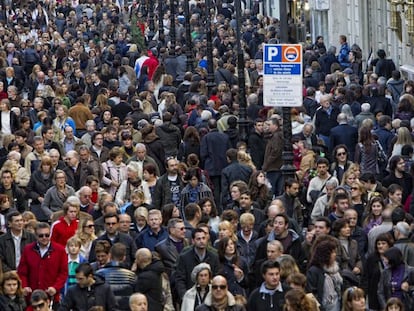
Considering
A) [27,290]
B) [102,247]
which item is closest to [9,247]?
[27,290]

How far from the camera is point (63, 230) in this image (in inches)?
893

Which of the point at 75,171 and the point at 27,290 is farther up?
the point at 75,171

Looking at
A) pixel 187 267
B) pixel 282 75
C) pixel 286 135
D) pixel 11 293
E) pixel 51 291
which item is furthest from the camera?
pixel 286 135

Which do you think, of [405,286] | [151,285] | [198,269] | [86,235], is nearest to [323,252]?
[405,286]

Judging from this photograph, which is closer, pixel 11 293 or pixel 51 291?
pixel 11 293

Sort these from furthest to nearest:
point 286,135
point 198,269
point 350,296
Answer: point 286,135, point 198,269, point 350,296

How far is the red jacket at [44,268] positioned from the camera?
67.7ft

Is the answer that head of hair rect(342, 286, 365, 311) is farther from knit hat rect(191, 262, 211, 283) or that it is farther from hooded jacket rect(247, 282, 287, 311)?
knit hat rect(191, 262, 211, 283)

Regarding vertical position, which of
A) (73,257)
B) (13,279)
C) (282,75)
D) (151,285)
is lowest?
(151,285)

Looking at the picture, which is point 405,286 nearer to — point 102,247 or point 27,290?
point 102,247

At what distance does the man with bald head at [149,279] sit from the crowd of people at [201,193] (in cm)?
2

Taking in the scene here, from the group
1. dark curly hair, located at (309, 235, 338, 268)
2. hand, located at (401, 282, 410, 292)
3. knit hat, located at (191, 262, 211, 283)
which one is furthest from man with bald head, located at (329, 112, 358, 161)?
knit hat, located at (191, 262, 211, 283)

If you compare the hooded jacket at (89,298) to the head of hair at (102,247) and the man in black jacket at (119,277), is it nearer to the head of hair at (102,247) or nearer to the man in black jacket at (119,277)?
the man in black jacket at (119,277)

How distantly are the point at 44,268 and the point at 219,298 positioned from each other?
309 centimetres
